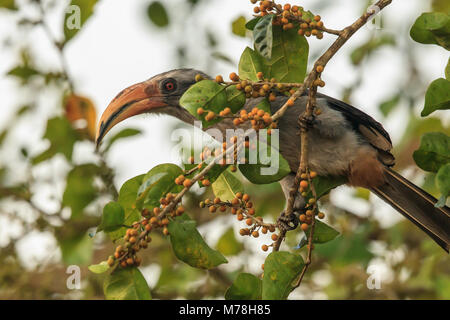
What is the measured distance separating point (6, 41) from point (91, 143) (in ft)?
3.56

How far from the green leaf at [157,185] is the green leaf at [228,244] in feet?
6.82

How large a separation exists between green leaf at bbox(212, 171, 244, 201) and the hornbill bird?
1.99ft

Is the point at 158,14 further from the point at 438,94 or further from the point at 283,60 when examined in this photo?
the point at 438,94

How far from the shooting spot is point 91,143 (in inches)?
132

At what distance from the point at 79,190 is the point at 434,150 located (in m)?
1.89

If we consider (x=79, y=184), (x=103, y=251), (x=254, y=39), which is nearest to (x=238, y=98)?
(x=254, y=39)

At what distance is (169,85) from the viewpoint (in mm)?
3254

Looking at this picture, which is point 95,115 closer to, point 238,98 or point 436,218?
point 238,98

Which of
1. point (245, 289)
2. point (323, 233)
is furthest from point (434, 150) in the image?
point (245, 289)

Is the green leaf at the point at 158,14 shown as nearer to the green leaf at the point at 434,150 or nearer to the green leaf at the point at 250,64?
the green leaf at the point at 250,64

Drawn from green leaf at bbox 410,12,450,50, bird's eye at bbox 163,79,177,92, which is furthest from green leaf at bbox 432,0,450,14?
green leaf at bbox 410,12,450,50

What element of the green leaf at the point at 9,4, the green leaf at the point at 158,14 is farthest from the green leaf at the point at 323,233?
the green leaf at the point at 158,14

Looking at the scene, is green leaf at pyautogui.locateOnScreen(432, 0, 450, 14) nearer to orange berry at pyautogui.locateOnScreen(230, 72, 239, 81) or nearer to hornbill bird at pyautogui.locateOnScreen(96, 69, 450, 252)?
hornbill bird at pyautogui.locateOnScreen(96, 69, 450, 252)
